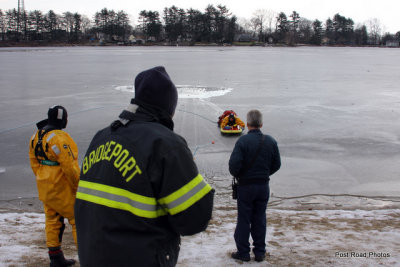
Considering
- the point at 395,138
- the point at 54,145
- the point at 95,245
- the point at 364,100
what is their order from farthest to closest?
1. the point at 364,100
2. the point at 395,138
3. the point at 54,145
4. the point at 95,245

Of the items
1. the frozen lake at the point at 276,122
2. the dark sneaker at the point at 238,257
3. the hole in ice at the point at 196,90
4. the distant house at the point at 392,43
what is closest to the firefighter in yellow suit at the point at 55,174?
the dark sneaker at the point at 238,257

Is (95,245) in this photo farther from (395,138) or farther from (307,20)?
(307,20)

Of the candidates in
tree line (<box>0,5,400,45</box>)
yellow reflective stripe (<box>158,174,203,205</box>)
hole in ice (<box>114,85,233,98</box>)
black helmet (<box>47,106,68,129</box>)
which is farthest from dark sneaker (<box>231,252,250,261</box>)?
tree line (<box>0,5,400,45</box>)

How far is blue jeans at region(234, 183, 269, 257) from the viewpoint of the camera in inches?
148

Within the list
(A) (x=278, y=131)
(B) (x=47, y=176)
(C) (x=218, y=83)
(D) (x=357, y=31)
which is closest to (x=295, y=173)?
(A) (x=278, y=131)

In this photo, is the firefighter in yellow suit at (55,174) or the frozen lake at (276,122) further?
the frozen lake at (276,122)

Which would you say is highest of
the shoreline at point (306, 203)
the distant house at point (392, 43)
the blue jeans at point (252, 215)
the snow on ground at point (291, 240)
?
the distant house at point (392, 43)

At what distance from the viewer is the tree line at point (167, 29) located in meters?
113

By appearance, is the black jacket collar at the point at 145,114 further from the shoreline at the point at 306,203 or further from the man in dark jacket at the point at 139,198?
the shoreline at the point at 306,203

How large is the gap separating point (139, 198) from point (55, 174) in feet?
7.05

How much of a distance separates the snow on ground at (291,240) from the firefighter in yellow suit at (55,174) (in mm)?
415

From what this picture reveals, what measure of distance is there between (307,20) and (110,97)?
469 feet

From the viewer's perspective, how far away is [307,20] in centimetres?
14375

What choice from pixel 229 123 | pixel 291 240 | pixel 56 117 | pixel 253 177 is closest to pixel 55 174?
pixel 56 117
